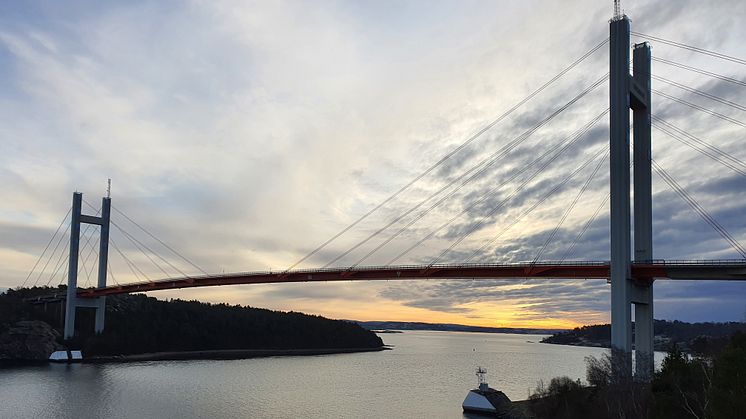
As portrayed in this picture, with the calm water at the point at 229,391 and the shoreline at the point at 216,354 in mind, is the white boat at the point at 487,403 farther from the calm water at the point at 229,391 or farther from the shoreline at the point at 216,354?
the shoreline at the point at 216,354

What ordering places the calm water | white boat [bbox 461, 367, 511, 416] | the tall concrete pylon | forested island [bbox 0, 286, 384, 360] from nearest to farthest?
the tall concrete pylon → the calm water → white boat [bbox 461, 367, 511, 416] → forested island [bbox 0, 286, 384, 360]

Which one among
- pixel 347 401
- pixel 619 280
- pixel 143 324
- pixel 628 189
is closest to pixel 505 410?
pixel 347 401

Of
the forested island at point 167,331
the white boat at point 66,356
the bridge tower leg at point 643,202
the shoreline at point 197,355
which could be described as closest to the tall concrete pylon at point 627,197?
the bridge tower leg at point 643,202

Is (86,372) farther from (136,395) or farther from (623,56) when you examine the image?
(623,56)

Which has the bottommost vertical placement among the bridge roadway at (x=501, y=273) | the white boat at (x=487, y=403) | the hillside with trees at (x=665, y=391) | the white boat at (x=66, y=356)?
the white boat at (x=66, y=356)

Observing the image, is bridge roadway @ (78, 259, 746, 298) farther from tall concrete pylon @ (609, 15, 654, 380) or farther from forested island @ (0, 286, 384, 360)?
forested island @ (0, 286, 384, 360)

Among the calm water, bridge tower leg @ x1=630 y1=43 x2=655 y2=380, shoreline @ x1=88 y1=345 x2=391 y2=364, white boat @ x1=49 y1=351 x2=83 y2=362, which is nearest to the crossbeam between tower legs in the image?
bridge tower leg @ x1=630 y1=43 x2=655 y2=380
